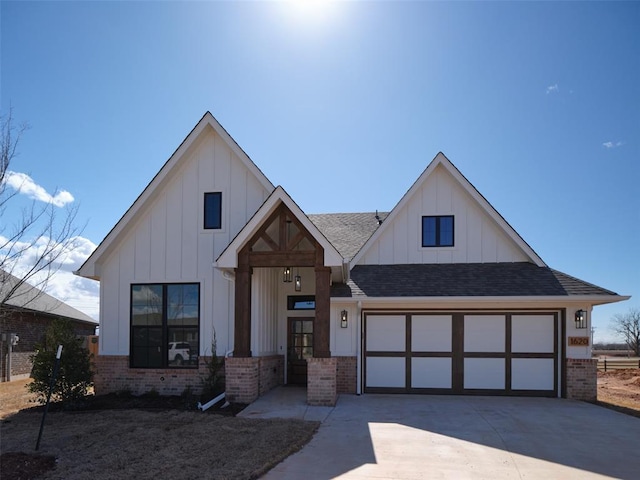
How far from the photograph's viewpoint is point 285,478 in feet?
19.6

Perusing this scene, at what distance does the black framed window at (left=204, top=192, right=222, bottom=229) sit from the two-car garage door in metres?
4.98

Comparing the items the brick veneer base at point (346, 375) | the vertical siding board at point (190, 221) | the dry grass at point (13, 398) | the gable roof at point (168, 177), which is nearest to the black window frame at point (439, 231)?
the brick veneer base at point (346, 375)

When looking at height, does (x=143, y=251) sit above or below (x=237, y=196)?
below

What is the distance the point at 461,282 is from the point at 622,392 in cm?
789

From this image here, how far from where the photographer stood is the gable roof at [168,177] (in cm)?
1234

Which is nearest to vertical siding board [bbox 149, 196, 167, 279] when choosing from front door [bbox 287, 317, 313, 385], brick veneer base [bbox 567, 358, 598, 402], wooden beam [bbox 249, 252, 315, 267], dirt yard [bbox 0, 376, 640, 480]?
wooden beam [bbox 249, 252, 315, 267]

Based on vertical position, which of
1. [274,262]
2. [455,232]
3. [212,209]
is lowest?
[274,262]

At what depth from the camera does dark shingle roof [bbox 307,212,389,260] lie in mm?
15016

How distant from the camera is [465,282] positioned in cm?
1264

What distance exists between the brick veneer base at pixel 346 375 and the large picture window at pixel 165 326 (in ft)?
12.7

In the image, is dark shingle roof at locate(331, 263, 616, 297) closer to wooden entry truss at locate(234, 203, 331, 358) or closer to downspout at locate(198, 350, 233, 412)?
wooden entry truss at locate(234, 203, 331, 358)

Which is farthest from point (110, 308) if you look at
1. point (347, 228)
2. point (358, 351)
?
point (347, 228)

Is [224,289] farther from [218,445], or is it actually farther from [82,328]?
[82,328]

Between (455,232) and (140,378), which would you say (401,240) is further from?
(140,378)
